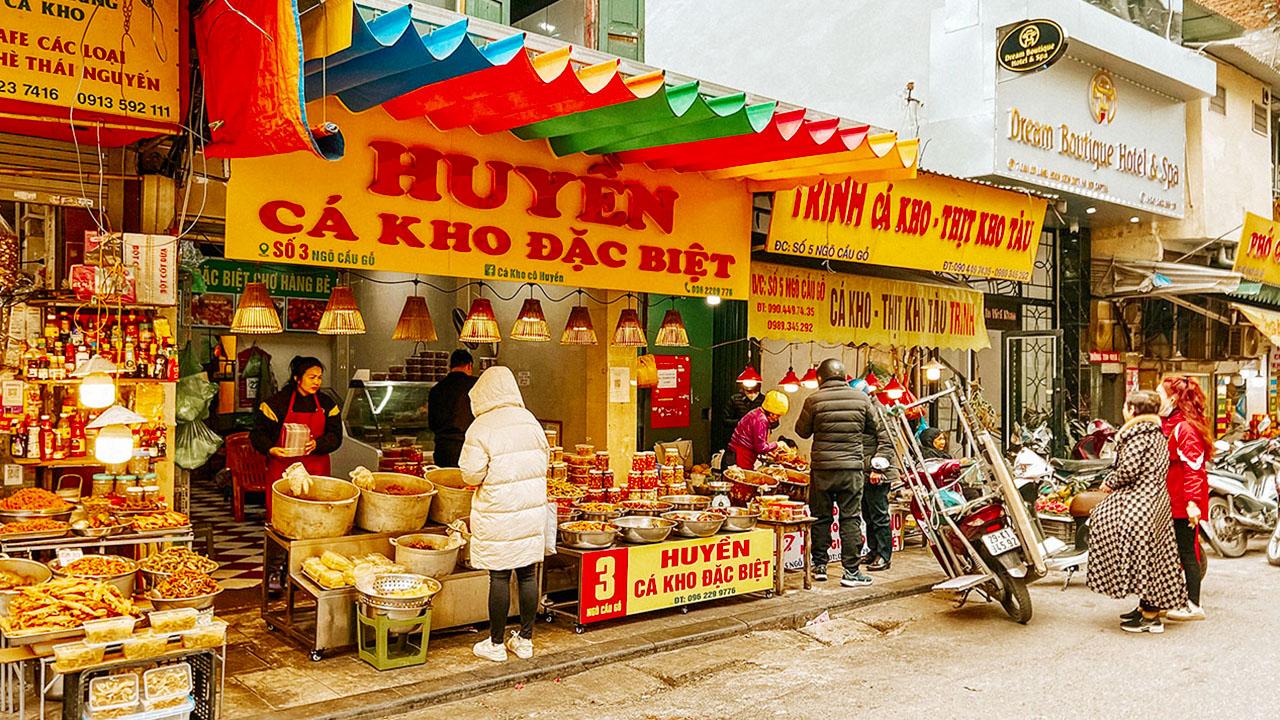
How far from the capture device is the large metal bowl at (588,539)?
→ 24.9 ft

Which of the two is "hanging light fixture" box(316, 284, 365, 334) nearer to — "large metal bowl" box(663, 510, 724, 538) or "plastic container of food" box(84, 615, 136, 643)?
"large metal bowl" box(663, 510, 724, 538)

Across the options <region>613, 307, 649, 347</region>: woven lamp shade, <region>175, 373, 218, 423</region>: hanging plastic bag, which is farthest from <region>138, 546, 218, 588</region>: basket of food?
<region>613, 307, 649, 347</region>: woven lamp shade

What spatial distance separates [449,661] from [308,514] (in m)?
1.53

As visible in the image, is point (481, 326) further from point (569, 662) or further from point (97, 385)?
point (97, 385)

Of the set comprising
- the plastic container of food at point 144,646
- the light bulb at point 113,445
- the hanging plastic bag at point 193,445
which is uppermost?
the light bulb at point 113,445

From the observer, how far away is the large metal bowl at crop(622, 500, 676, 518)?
881 centimetres

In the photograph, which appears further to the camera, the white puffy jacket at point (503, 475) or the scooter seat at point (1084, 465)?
the scooter seat at point (1084, 465)

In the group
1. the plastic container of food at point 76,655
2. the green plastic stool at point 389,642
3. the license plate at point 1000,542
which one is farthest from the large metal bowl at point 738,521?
the plastic container of food at point 76,655

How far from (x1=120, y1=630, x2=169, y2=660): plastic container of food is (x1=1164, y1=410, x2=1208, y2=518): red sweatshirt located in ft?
25.5

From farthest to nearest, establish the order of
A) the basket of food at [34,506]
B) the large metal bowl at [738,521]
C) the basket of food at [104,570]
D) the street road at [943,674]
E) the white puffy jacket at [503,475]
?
the large metal bowl at [738,521] < the white puffy jacket at [503,475] < the basket of food at [34,506] < the street road at [943,674] < the basket of food at [104,570]

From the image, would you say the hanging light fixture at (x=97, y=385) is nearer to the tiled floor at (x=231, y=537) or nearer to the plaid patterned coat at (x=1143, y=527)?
the tiled floor at (x=231, y=537)

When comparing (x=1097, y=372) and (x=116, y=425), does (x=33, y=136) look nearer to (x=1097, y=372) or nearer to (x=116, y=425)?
(x=116, y=425)

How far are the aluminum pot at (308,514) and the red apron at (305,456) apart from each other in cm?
117

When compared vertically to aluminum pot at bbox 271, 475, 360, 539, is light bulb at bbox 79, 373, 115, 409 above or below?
above
